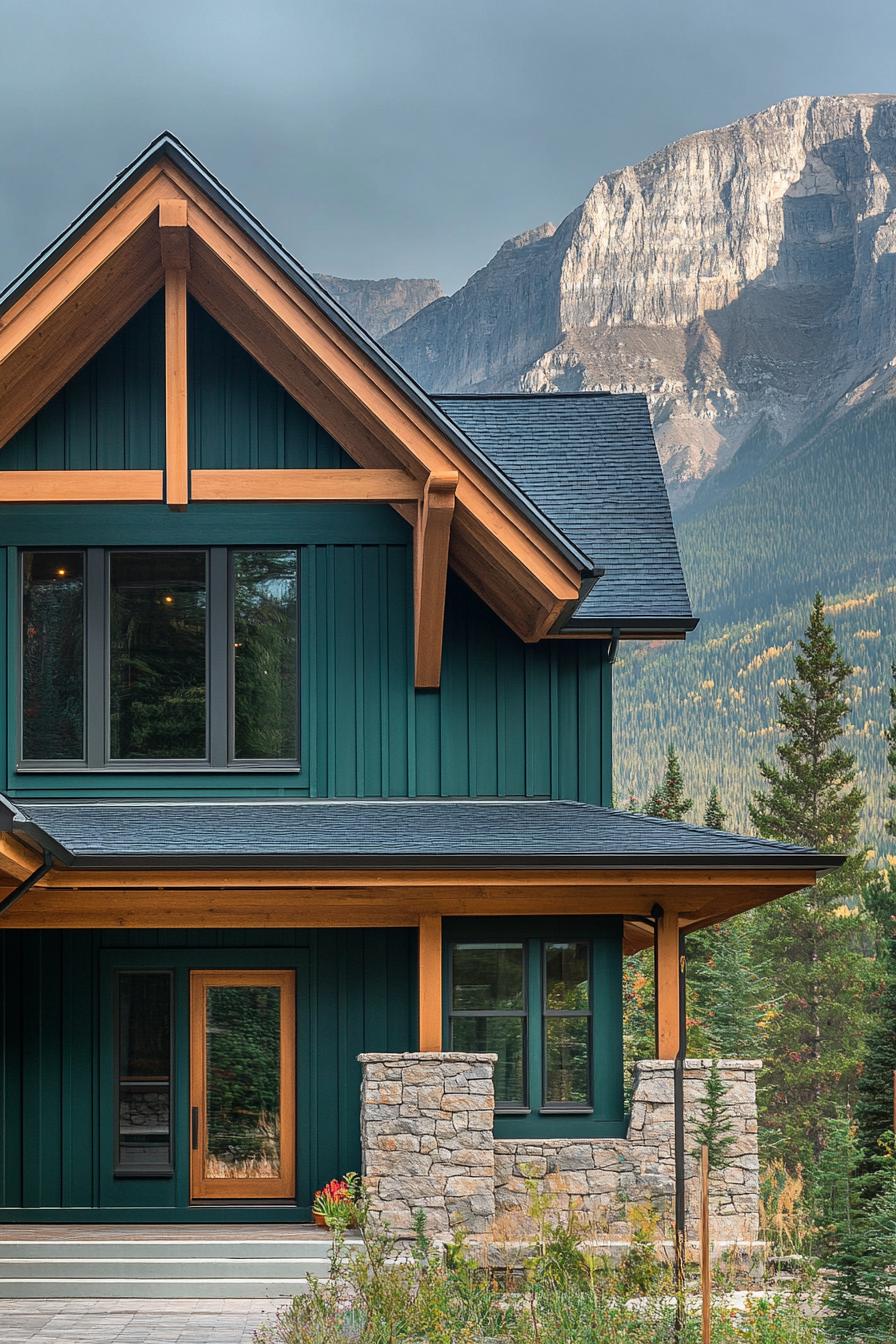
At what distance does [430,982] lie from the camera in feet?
35.9

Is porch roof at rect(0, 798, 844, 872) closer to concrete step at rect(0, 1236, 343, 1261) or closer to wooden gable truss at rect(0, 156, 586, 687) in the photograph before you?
wooden gable truss at rect(0, 156, 586, 687)

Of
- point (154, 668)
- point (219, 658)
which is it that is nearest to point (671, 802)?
point (219, 658)

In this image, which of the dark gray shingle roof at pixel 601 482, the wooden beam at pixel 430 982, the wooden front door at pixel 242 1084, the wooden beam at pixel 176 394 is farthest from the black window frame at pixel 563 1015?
the wooden beam at pixel 176 394

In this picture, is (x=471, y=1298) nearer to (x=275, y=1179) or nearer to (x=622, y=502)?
(x=275, y=1179)

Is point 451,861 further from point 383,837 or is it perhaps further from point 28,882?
point 28,882

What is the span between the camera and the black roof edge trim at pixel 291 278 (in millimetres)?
11125

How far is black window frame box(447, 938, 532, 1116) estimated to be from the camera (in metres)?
11.3

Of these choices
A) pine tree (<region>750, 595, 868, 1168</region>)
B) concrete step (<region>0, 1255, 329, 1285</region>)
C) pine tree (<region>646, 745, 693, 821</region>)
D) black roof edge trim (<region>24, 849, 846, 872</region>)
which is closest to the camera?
Answer: black roof edge trim (<region>24, 849, 846, 872</region>)

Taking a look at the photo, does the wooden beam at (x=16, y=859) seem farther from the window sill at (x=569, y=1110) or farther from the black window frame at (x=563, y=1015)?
A: the window sill at (x=569, y=1110)

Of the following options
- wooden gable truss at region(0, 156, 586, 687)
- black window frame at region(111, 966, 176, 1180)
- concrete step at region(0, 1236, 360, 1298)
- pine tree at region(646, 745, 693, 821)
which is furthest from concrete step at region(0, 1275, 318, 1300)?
pine tree at region(646, 745, 693, 821)

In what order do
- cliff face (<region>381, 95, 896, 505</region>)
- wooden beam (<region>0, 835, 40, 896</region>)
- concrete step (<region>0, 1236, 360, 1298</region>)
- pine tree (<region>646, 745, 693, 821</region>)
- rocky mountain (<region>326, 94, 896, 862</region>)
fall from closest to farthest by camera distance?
wooden beam (<region>0, 835, 40, 896</region>), concrete step (<region>0, 1236, 360, 1298</region>), pine tree (<region>646, 745, 693, 821</region>), rocky mountain (<region>326, 94, 896, 862</region>), cliff face (<region>381, 95, 896, 505</region>)

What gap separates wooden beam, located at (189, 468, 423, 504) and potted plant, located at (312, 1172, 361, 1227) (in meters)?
4.99

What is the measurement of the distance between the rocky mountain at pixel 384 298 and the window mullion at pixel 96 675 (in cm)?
11265

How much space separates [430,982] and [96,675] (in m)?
3.90
